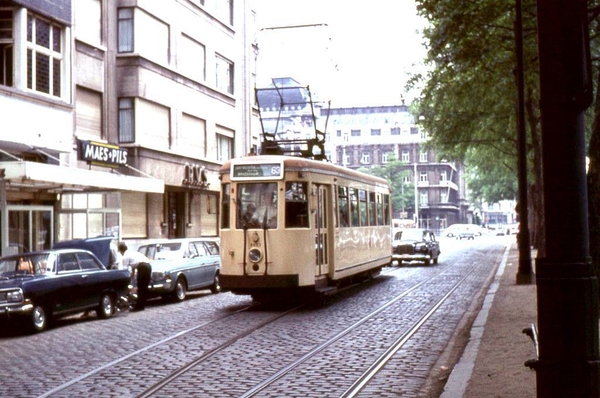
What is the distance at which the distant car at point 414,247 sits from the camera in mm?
35875

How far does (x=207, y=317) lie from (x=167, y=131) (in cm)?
1792

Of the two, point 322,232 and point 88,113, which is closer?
point 322,232

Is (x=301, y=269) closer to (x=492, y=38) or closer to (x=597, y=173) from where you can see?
(x=597, y=173)

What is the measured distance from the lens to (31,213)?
81.6ft

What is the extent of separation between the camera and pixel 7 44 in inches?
899

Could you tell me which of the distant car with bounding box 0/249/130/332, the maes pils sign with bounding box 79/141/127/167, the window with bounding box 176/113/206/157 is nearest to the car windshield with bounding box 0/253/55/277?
the distant car with bounding box 0/249/130/332

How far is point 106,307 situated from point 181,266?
394 cm

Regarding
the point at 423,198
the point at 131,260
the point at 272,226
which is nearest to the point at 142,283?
the point at 131,260

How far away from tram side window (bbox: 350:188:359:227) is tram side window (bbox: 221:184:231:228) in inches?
172

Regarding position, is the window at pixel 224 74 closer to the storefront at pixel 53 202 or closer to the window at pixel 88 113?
the window at pixel 88 113

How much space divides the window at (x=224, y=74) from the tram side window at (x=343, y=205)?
1979cm

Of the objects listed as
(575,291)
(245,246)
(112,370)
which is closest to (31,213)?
(245,246)

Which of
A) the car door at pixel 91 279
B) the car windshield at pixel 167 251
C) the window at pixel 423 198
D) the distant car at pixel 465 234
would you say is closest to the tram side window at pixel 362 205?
the car windshield at pixel 167 251

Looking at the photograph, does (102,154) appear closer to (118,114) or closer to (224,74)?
(118,114)
